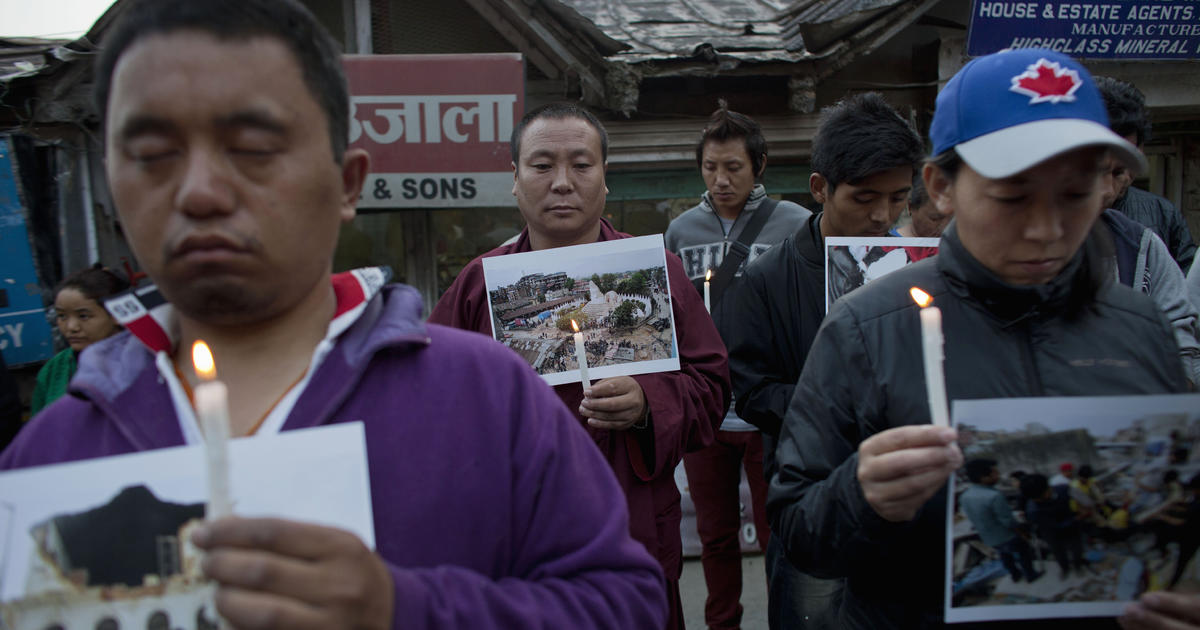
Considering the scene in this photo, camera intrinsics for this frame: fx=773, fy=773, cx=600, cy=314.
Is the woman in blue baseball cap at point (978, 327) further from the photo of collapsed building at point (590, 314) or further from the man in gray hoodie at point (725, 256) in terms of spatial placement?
the man in gray hoodie at point (725, 256)

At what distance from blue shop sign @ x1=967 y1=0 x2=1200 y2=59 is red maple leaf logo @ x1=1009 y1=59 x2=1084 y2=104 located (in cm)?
502

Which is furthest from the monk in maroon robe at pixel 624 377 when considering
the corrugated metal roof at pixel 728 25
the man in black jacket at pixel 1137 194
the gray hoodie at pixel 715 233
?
the corrugated metal roof at pixel 728 25

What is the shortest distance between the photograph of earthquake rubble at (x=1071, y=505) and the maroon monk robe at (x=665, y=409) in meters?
1.09

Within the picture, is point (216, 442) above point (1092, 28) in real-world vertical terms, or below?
below

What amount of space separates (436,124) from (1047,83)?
4.83 metres

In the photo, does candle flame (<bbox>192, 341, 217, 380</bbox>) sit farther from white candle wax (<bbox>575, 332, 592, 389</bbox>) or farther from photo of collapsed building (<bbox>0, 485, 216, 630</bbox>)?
white candle wax (<bbox>575, 332, 592, 389</bbox>)

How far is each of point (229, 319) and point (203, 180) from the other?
200mm

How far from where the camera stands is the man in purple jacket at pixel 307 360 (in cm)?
96

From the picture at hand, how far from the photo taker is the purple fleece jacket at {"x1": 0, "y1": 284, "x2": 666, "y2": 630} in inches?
39.9

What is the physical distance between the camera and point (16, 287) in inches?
204

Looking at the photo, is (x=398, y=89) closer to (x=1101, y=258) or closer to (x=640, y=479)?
(x=640, y=479)

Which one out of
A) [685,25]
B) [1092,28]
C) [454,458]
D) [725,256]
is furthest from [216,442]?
[1092,28]

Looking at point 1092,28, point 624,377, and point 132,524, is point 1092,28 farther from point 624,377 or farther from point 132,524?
point 132,524

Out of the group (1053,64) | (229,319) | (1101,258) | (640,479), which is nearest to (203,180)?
(229,319)
